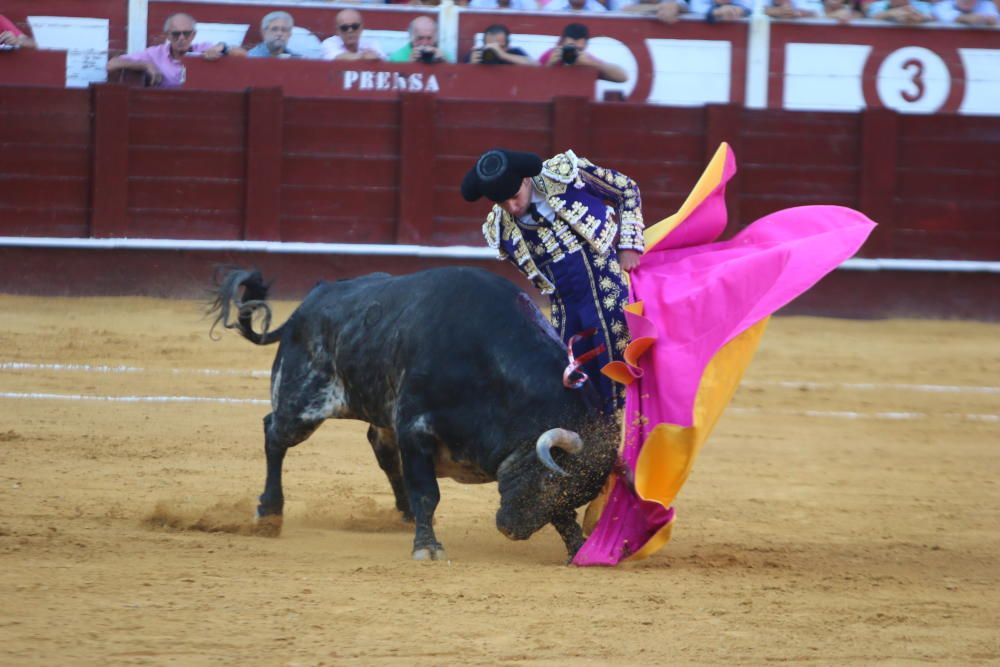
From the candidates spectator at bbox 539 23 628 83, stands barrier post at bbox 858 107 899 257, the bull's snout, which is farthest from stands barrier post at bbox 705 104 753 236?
the bull's snout

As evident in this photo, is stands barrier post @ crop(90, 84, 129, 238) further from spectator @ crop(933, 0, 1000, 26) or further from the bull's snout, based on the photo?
the bull's snout

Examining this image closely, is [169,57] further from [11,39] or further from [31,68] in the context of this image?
[11,39]

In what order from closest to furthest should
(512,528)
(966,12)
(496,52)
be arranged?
(512,528)
(496,52)
(966,12)

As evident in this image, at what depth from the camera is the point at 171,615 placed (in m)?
3.12

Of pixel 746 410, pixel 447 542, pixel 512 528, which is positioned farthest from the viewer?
pixel 746 410

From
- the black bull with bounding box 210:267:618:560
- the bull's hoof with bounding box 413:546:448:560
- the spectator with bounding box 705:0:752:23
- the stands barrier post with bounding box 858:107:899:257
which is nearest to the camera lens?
the black bull with bounding box 210:267:618:560

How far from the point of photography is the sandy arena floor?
9.92ft

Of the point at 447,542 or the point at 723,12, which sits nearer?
the point at 447,542

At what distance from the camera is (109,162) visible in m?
8.71

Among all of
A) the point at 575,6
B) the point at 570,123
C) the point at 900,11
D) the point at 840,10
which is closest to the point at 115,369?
the point at 570,123

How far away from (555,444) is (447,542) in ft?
2.56

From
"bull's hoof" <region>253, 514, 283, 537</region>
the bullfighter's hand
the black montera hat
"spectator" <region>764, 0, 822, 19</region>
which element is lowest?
"bull's hoof" <region>253, 514, 283, 537</region>

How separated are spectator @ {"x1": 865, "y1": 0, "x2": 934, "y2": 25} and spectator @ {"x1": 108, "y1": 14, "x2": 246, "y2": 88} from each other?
13.2ft

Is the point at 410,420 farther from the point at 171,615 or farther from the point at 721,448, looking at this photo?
the point at 721,448
